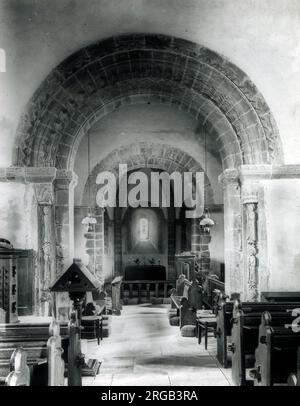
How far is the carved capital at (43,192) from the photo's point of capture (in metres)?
8.52

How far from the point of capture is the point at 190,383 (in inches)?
243

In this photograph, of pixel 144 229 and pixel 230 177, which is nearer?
pixel 230 177

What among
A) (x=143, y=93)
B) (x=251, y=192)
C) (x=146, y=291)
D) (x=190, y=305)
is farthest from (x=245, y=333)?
(x=146, y=291)

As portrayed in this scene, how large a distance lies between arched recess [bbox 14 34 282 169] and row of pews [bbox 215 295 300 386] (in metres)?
3.04

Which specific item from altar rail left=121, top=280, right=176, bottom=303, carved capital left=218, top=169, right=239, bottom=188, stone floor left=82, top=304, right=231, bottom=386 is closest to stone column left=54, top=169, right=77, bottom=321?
stone floor left=82, top=304, right=231, bottom=386

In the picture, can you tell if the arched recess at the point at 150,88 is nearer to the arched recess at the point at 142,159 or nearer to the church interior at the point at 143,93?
the church interior at the point at 143,93

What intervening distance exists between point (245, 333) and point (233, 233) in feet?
11.6

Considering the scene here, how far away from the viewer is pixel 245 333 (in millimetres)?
6121

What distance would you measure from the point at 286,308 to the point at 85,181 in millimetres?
8060

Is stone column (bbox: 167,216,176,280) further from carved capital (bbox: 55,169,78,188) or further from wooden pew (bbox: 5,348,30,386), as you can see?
wooden pew (bbox: 5,348,30,386)

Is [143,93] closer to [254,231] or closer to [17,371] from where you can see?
[254,231]

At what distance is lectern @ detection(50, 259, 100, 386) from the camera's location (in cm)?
566
